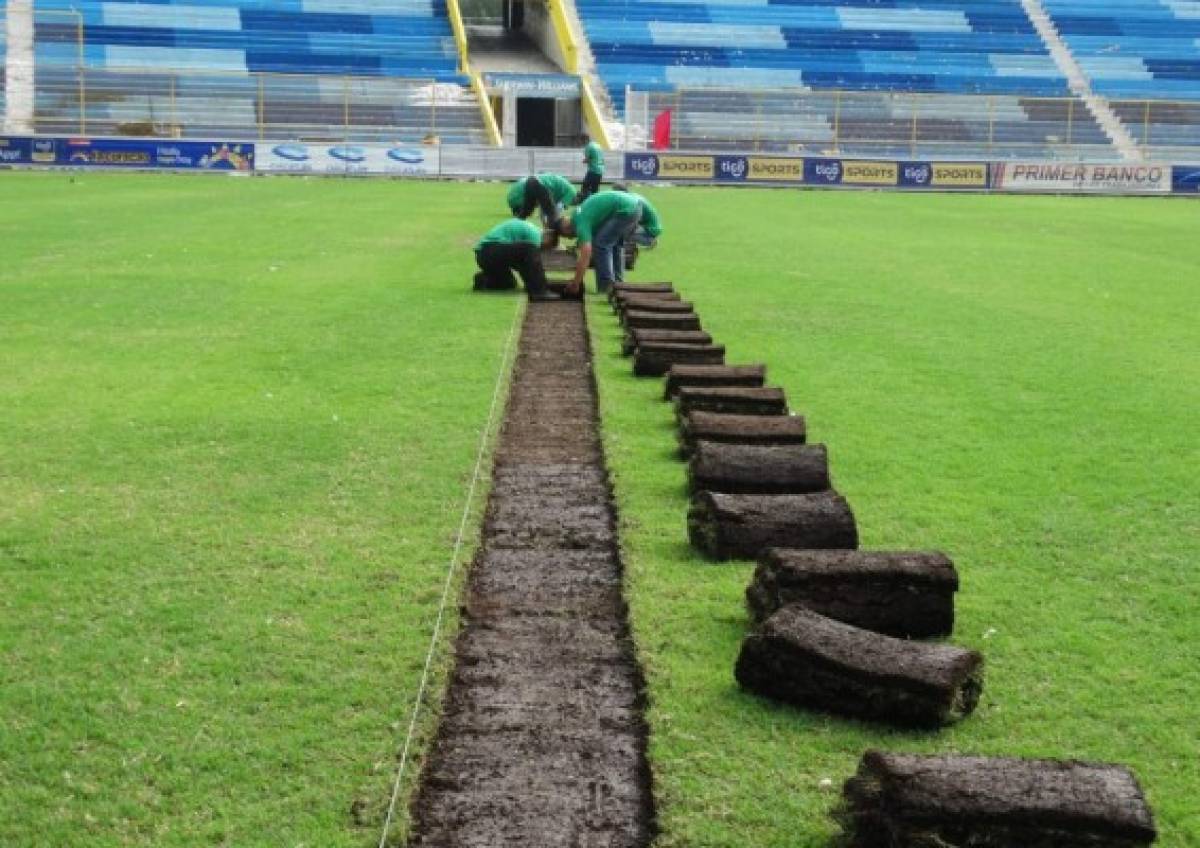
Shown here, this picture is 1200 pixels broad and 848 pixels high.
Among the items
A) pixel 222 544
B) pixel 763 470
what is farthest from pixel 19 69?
pixel 763 470

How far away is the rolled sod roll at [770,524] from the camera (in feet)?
19.9

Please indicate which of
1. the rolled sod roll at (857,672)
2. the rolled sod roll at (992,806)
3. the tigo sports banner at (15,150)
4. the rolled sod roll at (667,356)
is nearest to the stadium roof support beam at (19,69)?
the tigo sports banner at (15,150)

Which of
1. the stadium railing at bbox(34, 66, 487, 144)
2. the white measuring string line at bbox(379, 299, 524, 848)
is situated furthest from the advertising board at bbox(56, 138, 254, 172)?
the white measuring string line at bbox(379, 299, 524, 848)

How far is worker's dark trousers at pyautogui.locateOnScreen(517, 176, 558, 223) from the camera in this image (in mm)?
18778

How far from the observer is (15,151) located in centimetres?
3909

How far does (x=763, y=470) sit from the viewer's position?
6.79 metres

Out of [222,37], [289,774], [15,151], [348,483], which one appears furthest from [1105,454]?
[222,37]

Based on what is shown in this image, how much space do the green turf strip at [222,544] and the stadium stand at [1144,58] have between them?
3856cm

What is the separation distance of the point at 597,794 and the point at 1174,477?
4.80m

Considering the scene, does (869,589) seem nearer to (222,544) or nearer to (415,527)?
(415,527)

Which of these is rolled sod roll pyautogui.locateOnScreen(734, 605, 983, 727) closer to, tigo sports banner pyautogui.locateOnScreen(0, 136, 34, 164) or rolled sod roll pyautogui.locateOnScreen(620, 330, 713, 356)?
rolled sod roll pyautogui.locateOnScreen(620, 330, 713, 356)

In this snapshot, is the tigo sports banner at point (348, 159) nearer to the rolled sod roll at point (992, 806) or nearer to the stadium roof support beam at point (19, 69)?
the stadium roof support beam at point (19, 69)

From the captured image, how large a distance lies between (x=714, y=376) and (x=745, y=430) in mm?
1797

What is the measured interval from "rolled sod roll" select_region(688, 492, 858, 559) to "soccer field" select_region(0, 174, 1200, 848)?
0.41ft
